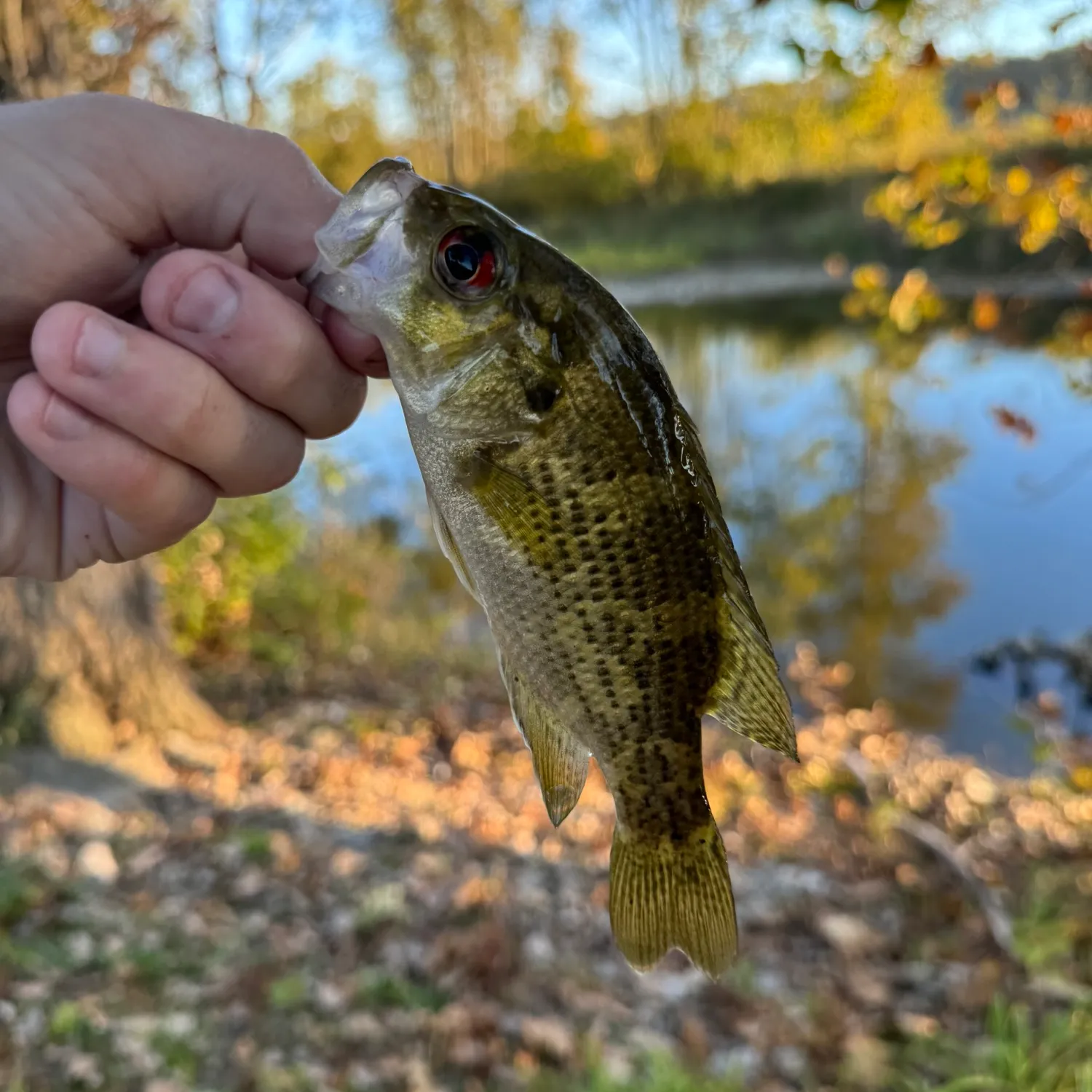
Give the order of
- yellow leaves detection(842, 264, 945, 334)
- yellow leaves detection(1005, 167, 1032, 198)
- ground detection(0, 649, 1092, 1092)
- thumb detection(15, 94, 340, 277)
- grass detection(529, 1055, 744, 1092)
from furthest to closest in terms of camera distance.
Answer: yellow leaves detection(842, 264, 945, 334), yellow leaves detection(1005, 167, 1032, 198), ground detection(0, 649, 1092, 1092), grass detection(529, 1055, 744, 1092), thumb detection(15, 94, 340, 277)

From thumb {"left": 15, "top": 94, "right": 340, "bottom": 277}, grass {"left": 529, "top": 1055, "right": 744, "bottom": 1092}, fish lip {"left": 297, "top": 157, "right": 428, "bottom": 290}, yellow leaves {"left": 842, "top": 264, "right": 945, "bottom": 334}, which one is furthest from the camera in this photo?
yellow leaves {"left": 842, "top": 264, "right": 945, "bottom": 334}

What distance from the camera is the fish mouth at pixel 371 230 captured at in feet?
4.99

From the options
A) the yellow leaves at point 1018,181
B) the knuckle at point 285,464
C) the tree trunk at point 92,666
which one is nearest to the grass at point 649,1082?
the knuckle at point 285,464

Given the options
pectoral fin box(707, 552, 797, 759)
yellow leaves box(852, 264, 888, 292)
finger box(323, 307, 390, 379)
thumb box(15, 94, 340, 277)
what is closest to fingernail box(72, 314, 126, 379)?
thumb box(15, 94, 340, 277)

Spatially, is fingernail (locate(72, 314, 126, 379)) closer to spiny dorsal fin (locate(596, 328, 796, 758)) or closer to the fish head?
the fish head

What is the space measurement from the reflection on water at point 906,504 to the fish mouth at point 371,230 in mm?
4178

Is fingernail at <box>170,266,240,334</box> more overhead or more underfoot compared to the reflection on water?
more overhead

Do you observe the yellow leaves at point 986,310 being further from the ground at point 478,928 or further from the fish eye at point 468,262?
the fish eye at point 468,262

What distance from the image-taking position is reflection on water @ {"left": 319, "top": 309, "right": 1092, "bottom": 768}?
292 inches

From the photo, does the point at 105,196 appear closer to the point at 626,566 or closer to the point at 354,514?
the point at 626,566

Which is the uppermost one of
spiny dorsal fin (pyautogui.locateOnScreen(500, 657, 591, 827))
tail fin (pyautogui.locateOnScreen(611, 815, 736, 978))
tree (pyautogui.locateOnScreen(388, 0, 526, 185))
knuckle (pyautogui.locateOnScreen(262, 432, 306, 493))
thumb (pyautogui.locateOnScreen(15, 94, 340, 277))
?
tree (pyautogui.locateOnScreen(388, 0, 526, 185))

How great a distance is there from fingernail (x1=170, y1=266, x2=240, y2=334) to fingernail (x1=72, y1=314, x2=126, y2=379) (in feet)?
0.39

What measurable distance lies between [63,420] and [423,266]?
77 cm

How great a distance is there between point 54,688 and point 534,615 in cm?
435
